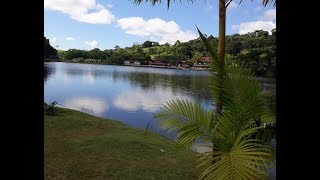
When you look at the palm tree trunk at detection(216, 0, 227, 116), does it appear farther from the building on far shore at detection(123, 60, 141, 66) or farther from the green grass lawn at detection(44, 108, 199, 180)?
the building on far shore at detection(123, 60, 141, 66)

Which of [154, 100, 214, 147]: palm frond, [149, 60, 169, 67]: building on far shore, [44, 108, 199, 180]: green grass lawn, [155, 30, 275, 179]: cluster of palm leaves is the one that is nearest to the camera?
[155, 30, 275, 179]: cluster of palm leaves

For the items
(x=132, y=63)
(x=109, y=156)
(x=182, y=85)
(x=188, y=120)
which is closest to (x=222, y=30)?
(x=188, y=120)

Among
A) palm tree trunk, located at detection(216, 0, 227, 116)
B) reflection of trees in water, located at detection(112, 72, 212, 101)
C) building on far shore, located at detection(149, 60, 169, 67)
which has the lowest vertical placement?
reflection of trees in water, located at detection(112, 72, 212, 101)

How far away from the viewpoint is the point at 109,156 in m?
9.72

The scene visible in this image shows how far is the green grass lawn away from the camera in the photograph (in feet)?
27.2

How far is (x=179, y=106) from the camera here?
3793mm

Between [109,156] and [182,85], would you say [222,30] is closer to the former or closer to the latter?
[109,156]

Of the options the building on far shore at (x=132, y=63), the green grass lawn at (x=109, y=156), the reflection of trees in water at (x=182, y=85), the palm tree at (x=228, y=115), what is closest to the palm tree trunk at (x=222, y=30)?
the palm tree at (x=228, y=115)

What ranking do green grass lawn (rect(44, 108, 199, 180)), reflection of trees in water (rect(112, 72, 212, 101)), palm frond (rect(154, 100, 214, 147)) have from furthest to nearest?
reflection of trees in water (rect(112, 72, 212, 101))
green grass lawn (rect(44, 108, 199, 180))
palm frond (rect(154, 100, 214, 147))

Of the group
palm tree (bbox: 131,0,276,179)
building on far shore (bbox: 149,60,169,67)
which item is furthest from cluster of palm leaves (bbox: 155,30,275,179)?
building on far shore (bbox: 149,60,169,67)

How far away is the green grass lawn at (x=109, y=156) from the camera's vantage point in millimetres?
8297

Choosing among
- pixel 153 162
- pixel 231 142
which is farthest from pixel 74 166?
pixel 231 142
